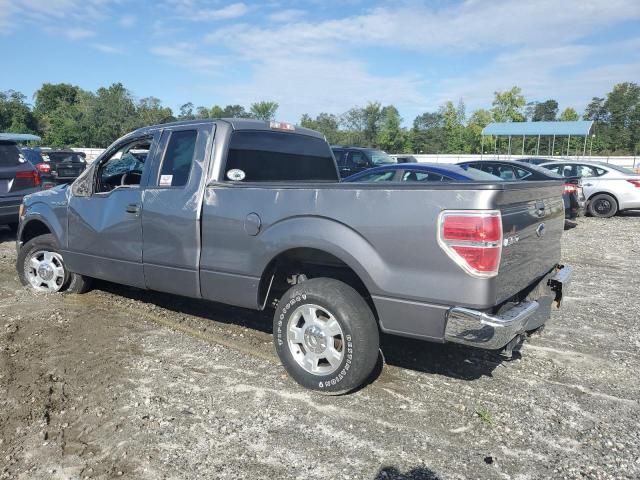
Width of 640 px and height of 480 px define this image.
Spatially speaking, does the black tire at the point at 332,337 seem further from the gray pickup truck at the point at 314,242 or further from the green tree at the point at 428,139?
the green tree at the point at 428,139

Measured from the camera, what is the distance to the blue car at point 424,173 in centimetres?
816

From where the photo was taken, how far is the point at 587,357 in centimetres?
461

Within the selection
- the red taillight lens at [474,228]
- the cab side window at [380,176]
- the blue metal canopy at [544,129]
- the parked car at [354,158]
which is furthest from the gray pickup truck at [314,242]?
the blue metal canopy at [544,129]

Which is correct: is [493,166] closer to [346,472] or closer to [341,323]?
[341,323]

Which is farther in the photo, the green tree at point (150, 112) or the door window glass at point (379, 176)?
the green tree at point (150, 112)

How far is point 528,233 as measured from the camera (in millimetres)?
3676

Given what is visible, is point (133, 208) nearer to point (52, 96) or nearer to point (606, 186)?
point (606, 186)

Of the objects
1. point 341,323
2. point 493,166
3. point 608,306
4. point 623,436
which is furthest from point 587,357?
point 493,166

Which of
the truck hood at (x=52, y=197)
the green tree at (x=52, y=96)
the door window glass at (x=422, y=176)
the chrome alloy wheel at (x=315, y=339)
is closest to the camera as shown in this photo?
the chrome alloy wheel at (x=315, y=339)

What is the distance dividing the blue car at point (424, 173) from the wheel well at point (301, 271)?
13.1 ft

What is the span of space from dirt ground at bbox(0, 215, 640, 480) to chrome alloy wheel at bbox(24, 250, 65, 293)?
66 centimetres

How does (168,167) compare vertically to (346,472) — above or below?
above

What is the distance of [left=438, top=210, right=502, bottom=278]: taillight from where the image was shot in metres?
3.09

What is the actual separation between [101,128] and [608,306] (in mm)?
65539
